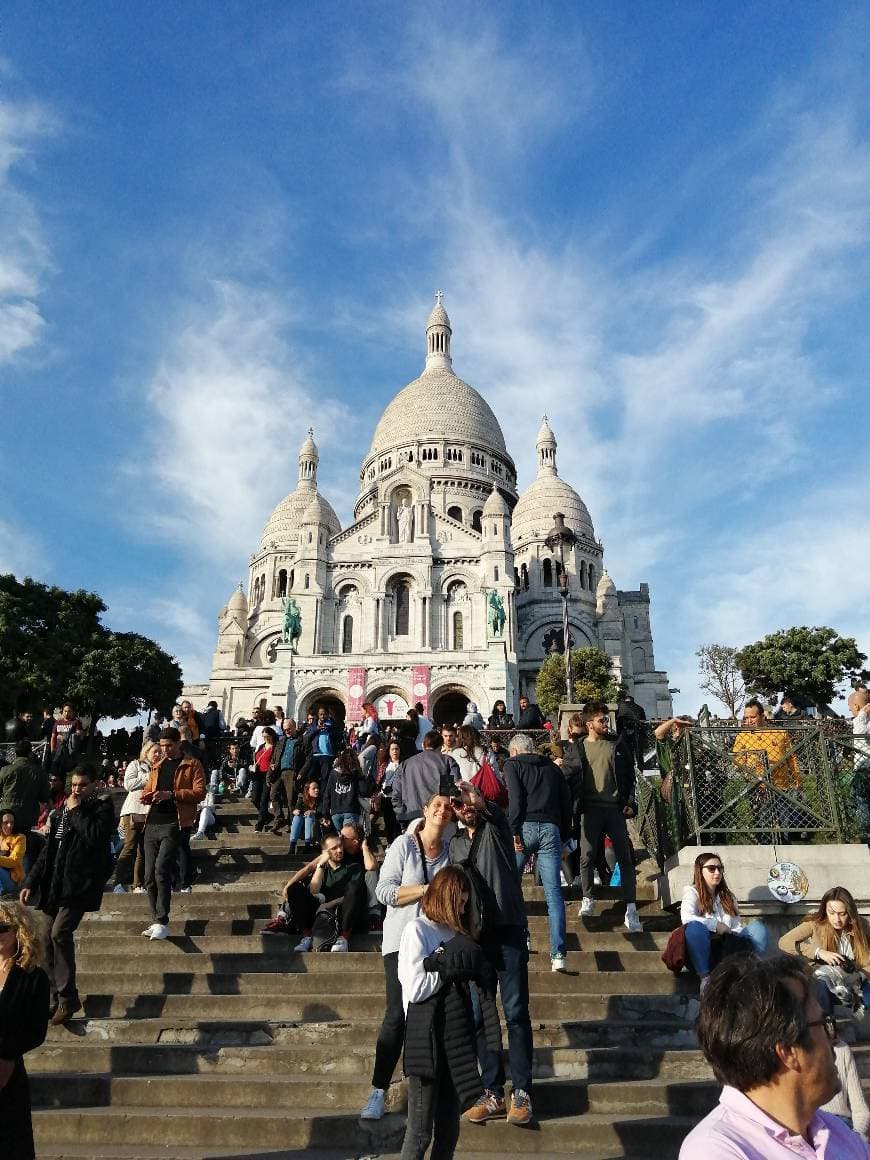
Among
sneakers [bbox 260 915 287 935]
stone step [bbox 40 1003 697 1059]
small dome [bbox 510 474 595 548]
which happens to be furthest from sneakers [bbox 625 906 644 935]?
small dome [bbox 510 474 595 548]

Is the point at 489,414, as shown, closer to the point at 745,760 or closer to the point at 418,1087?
the point at 745,760

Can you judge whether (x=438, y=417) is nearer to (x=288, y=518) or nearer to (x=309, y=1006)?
(x=288, y=518)

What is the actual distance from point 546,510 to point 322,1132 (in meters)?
54.3

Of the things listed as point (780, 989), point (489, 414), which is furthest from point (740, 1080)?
point (489, 414)

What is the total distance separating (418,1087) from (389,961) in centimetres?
115

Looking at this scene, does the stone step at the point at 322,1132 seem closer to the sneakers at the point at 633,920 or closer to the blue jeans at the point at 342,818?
the sneakers at the point at 633,920

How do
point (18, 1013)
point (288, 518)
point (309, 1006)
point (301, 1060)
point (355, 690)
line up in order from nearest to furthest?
point (18, 1013) < point (301, 1060) < point (309, 1006) < point (355, 690) < point (288, 518)

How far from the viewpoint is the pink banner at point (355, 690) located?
42125 millimetres

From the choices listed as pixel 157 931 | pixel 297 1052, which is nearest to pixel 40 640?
pixel 157 931

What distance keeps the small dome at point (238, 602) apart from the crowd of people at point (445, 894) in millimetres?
48121

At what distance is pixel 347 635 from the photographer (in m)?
48.3

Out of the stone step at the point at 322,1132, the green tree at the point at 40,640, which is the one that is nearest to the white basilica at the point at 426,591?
the green tree at the point at 40,640

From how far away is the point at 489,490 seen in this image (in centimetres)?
6147

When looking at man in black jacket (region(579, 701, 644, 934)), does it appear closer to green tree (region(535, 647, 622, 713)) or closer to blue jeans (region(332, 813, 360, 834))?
blue jeans (region(332, 813, 360, 834))
